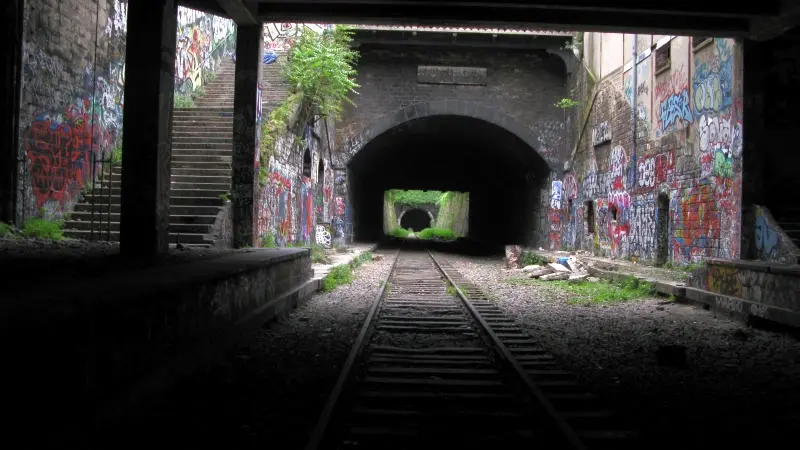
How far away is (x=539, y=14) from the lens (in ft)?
32.7

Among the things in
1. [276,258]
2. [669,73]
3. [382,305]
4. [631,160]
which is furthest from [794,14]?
[276,258]

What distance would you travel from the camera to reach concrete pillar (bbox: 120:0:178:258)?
7.08 meters

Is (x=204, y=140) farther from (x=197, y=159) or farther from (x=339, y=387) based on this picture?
(x=339, y=387)

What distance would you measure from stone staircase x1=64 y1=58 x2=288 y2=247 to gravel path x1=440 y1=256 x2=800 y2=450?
587cm

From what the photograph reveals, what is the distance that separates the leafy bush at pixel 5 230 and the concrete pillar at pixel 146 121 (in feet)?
10.2

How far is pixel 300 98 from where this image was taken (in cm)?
1595

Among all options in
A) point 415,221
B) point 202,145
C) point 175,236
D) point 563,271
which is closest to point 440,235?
point 563,271

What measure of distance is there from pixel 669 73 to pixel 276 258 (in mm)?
10623

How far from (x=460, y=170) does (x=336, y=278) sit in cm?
2153

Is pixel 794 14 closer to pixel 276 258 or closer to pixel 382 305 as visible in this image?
pixel 382 305

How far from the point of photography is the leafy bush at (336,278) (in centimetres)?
1168

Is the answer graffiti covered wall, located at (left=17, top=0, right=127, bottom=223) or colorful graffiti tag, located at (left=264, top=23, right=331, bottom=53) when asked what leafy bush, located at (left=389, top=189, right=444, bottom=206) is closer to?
colorful graffiti tag, located at (left=264, top=23, right=331, bottom=53)

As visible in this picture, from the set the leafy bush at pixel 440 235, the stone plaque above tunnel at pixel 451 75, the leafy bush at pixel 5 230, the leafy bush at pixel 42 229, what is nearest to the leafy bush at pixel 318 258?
the leafy bush at pixel 42 229

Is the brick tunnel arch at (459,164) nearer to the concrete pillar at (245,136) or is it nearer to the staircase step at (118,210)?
the staircase step at (118,210)
